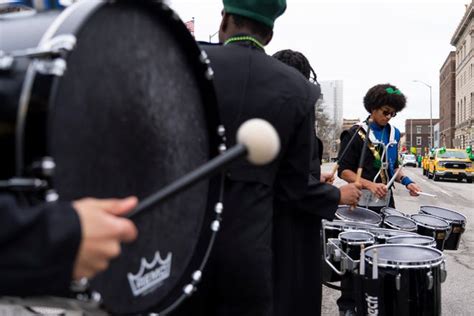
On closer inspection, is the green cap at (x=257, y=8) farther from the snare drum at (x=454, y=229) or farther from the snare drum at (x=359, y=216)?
the snare drum at (x=454, y=229)

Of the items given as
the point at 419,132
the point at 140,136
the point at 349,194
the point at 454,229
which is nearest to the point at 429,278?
the point at 349,194

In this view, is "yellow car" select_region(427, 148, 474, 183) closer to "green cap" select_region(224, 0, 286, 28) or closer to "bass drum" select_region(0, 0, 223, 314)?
"green cap" select_region(224, 0, 286, 28)

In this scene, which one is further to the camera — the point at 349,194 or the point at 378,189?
the point at 378,189

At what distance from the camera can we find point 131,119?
1.29m

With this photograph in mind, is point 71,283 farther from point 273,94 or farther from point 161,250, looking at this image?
point 273,94

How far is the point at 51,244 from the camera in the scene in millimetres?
916

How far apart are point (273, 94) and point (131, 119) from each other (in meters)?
→ 0.82

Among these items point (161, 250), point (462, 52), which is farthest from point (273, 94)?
point (462, 52)

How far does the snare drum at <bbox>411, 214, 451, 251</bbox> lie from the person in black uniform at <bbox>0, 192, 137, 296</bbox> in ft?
11.3

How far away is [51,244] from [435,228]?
3.58 meters

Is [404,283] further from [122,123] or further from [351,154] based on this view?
[122,123]

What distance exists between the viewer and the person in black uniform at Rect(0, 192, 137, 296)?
904 mm

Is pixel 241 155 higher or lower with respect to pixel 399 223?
higher

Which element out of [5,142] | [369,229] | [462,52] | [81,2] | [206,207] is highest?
[462,52]
